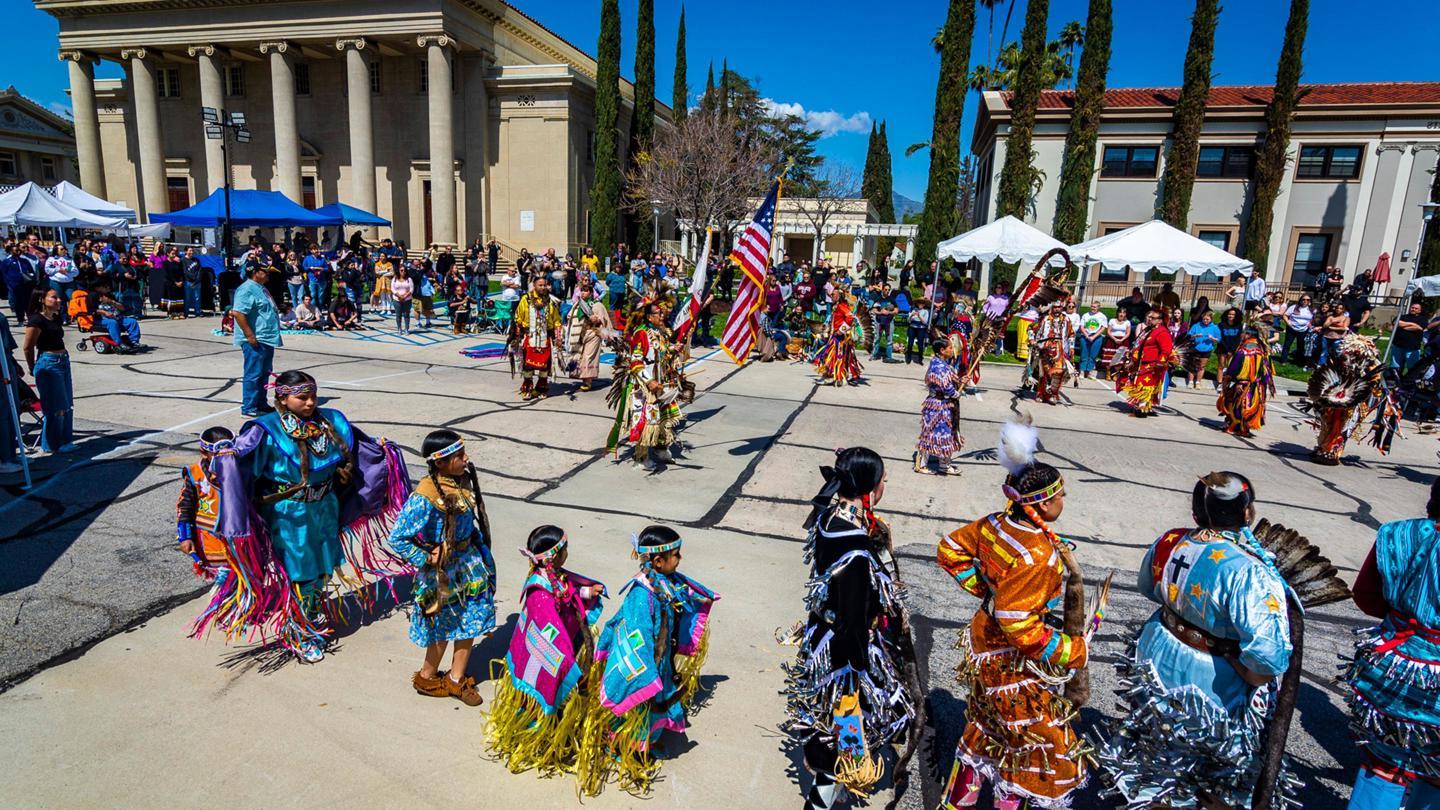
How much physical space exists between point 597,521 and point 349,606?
6.83ft

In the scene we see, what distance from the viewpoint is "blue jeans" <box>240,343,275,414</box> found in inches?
356

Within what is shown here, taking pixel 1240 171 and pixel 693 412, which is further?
pixel 1240 171

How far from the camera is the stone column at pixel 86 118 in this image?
3472 centimetres

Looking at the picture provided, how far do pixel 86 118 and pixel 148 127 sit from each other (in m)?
4.30

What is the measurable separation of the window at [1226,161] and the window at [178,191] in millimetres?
43230

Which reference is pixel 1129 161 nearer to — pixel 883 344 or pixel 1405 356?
pixel 1405 356

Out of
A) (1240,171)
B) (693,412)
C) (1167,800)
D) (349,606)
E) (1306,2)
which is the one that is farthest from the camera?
(1240,171)

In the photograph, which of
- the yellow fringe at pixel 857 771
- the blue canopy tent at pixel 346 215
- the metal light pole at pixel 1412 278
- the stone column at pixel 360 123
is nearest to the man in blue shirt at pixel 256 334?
the yellow fringe at pixel 857 771

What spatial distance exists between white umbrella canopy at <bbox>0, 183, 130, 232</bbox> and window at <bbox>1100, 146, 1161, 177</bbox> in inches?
1290

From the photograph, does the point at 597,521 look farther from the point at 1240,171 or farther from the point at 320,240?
the point at 320,240

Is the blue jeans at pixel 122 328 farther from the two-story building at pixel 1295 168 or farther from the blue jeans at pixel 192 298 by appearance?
the two-story building at pixel 1295 168

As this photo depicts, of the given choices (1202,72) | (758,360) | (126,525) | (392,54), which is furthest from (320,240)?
(1202,72)

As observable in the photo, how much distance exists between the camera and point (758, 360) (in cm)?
1567

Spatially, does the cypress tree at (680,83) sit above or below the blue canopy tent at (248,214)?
above
